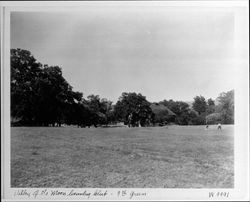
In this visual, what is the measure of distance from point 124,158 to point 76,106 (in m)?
0.49

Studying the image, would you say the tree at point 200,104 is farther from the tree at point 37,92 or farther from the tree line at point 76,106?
the tree at point 37,92

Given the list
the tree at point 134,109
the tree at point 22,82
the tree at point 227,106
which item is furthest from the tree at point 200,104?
the tree at point 22,82

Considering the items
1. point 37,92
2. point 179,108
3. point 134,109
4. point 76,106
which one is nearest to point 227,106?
point 179,108

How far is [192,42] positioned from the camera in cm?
314

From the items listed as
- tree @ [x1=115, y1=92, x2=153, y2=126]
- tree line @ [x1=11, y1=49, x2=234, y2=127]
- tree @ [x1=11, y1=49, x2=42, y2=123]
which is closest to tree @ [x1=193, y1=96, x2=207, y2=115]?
tree line @ [x1=11, y1=49, x2=234, y2=127]

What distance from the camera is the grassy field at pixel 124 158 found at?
3.12m

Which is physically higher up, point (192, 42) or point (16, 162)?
point (192, 42)

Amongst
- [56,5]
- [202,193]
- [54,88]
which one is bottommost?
[202,193]

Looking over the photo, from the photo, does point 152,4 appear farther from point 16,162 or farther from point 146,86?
point 16,162

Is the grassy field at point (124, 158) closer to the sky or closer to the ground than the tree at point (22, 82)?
closer to the ground

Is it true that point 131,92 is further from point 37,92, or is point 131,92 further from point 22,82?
point 22,82

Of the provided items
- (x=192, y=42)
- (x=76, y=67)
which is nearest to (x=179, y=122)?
(x=192, y=42)

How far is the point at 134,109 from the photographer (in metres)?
3.20

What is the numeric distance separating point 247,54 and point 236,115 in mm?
419
